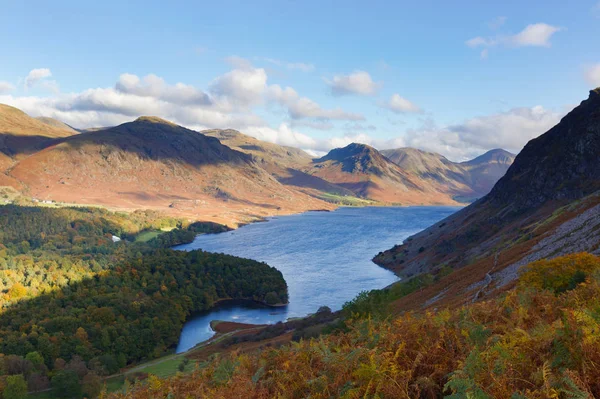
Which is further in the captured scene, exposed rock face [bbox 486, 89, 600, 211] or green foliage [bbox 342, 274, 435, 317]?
exposed rock face [bbox 486, 89, 600, 211]

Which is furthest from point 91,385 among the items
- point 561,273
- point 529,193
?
point 529,193

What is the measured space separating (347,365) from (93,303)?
89.2 m

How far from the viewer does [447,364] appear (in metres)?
9.00

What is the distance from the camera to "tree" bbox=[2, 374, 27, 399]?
151 feet

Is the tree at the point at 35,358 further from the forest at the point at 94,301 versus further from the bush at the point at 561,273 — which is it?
the bush at the point at 561,273

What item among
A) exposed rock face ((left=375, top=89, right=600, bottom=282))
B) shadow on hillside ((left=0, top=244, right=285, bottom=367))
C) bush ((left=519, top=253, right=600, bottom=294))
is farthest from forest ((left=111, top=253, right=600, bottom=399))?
shadow on hillside ((left=0, top=244, right=285, bottom=367))

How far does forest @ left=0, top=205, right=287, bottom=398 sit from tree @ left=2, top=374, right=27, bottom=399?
12 cm

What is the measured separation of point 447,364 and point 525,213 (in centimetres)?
9124

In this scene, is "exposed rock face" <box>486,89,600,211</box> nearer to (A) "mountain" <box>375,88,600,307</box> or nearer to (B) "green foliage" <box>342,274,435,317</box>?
(A) "mountain" <box>375,88,600,307</box>

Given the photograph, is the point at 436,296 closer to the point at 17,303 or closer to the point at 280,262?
the point at 17,303

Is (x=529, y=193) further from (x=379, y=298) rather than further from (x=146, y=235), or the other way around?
(x=146, y=235)

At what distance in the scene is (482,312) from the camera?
12.8 metres

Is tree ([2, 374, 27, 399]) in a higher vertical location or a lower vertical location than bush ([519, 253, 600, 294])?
lower

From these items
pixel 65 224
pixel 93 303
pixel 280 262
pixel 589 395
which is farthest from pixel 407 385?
pixel 65 224
